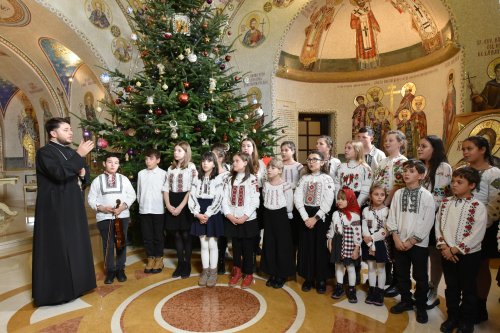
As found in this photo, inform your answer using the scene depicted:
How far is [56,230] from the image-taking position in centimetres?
371

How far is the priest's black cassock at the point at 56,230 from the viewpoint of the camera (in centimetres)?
367

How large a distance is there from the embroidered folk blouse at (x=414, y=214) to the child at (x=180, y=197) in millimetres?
2594

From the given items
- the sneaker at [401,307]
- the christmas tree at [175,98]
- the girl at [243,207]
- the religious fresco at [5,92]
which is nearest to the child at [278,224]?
the girl at [243,207]

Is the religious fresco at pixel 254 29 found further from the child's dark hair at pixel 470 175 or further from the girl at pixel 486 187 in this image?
the child's dark hair at pixel 470 175

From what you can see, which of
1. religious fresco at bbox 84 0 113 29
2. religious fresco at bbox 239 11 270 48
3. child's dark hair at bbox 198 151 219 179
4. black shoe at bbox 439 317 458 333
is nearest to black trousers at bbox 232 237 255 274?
child's dark hair at bbox 198 151 219 179

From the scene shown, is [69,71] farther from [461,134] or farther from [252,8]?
[461,134]

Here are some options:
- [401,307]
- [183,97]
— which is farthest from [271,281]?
[183,97]

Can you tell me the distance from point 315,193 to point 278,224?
0.63 m

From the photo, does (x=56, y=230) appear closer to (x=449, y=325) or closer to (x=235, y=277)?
(x=235, y=277)

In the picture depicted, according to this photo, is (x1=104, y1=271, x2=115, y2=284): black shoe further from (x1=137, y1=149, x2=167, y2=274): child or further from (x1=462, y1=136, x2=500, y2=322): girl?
(x1=462, y1=136, x2=500, y2=322): girl

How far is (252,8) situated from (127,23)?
3.74 metres

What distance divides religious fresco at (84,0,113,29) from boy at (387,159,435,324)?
8.86 meters

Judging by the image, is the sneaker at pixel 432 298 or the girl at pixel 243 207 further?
the girl at pixel 243 207

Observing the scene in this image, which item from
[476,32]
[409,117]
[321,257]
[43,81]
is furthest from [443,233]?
[43,81]
